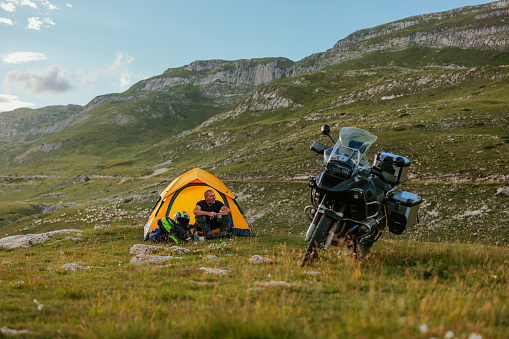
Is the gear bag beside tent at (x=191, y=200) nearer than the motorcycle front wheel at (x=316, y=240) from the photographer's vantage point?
No

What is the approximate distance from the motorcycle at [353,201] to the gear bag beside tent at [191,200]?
8723 mm

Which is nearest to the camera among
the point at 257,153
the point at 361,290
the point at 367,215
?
the point at 361,290

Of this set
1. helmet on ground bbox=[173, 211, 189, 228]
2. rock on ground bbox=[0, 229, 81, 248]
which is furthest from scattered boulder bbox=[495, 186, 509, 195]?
rock on ground bbox=[0, 229, 81, 248]

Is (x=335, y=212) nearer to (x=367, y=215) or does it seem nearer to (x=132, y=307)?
(x=367, y=215)

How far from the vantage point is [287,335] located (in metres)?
2.95

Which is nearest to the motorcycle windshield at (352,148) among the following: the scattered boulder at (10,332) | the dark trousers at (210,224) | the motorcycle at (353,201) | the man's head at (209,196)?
the motorcycle at (353,201)

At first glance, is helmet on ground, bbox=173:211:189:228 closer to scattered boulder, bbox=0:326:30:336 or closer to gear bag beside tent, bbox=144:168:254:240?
gear bag beside tent, bbox=144:168:254:240

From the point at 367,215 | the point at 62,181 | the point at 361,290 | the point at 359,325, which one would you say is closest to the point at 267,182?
the point at 367,215

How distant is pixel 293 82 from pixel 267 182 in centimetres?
12532

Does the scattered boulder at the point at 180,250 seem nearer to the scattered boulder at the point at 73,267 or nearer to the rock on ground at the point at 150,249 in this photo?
the rock on ground at the point at 150,249

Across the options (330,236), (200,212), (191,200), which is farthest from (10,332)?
(191,200)

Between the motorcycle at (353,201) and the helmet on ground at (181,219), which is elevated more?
the motorcycle at (353,201)

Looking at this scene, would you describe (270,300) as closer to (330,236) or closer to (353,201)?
(330,236)

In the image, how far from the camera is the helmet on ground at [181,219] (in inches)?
578
